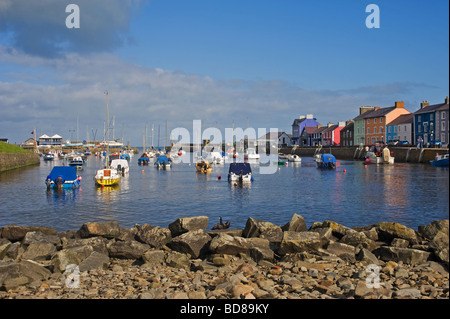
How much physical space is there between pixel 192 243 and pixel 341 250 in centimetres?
621

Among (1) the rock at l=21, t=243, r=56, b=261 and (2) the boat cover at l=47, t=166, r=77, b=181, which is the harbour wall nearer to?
(2) the boat cover at l=47, t=166, r=77, b=181

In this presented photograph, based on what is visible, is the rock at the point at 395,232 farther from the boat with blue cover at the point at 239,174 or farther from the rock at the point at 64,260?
the boat with blue cover at the point at 239,174

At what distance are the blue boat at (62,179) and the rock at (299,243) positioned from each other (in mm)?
39445

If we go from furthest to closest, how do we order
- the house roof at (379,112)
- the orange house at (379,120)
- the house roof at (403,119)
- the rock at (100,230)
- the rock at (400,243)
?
the house roof at (379,112)
the orange house at (379,120)
the house roof at (403,119)
the rock at (100,230)
the rock at (400,243)

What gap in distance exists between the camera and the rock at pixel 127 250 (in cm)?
1686

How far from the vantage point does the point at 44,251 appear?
1744 cm

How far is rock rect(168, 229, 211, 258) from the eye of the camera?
17172 mm

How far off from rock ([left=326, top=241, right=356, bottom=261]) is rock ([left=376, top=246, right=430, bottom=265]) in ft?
4.21

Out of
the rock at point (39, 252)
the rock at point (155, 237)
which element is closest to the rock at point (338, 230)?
the rock at point (155, 237)

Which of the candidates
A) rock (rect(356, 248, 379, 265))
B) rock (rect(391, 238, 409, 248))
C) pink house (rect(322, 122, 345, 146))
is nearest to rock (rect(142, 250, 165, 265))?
rock (rect(356, 248, 379, 265))

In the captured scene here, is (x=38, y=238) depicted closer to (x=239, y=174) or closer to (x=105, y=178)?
(x=105, y=178)

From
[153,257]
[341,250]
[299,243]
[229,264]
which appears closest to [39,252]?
[153,257]
